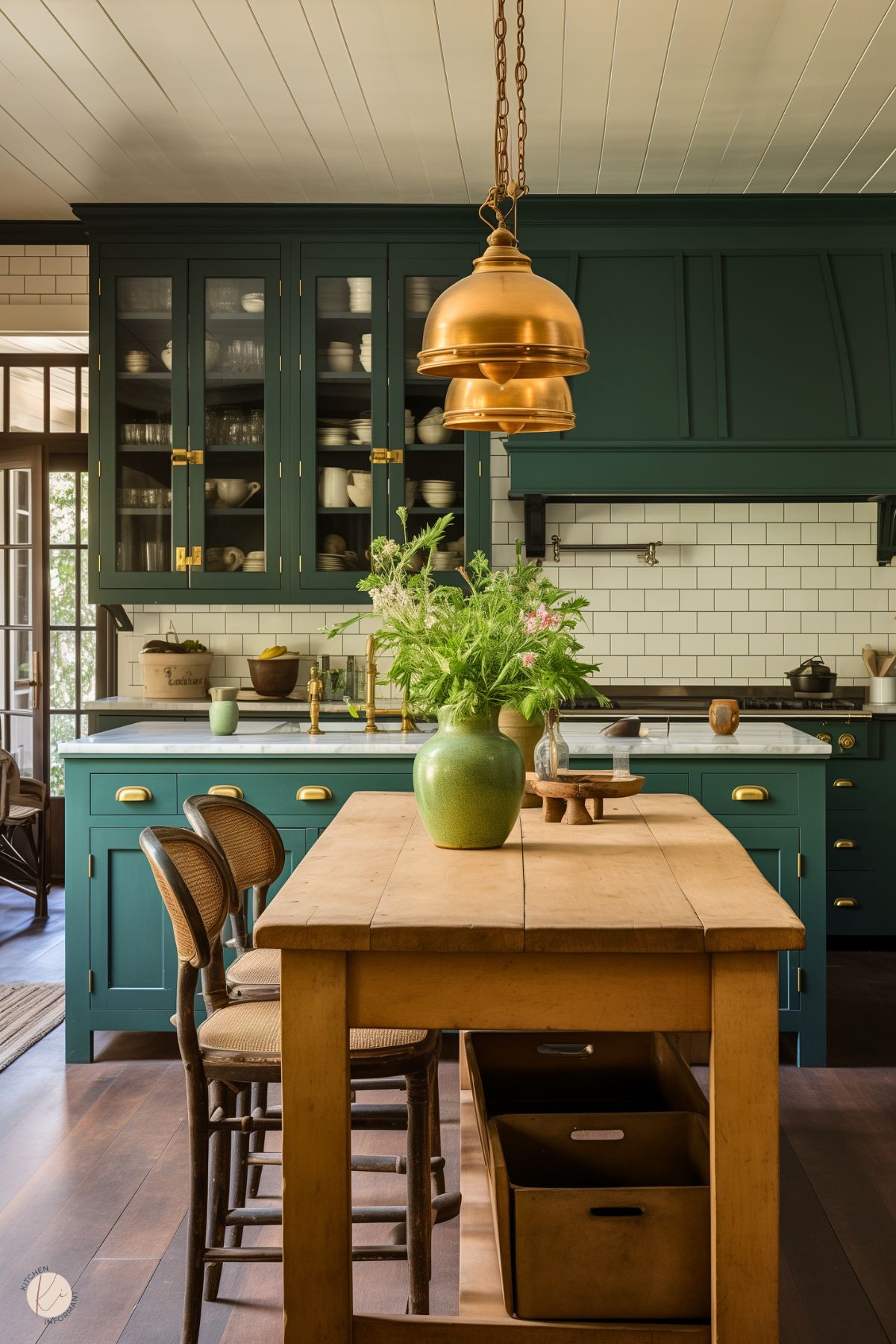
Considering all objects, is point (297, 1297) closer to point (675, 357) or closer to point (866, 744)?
point (866, 744)

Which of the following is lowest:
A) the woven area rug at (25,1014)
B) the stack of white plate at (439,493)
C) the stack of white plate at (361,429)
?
the woven area rug at (25,1014)

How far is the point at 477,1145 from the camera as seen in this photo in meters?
2.31

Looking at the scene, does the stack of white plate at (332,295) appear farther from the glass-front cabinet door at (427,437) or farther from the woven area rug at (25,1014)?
the woven area rug at (25,1014)

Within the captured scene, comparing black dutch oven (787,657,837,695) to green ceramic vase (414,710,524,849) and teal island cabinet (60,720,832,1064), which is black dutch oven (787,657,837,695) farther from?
green ceramic vase (414,710,524,849)

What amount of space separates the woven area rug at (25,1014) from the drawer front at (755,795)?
229 centimetres

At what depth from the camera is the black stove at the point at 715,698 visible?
4.88 m

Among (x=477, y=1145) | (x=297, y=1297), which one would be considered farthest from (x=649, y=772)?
(x=297, y=1297)

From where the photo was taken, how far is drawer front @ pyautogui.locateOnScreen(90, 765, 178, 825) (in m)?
3.60

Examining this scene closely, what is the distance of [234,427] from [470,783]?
3406 mm

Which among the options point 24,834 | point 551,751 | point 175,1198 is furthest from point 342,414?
point 175,1198

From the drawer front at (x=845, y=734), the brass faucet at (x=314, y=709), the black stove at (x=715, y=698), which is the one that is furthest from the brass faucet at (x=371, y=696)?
the drawer front at (x=845, y=734)

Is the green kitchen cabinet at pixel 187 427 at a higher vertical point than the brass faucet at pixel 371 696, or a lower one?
higher

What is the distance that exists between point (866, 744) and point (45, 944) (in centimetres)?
354

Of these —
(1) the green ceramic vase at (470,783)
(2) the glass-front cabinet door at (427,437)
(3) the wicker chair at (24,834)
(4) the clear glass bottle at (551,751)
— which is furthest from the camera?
(2) the glass-front cabinet door at (427,437)
